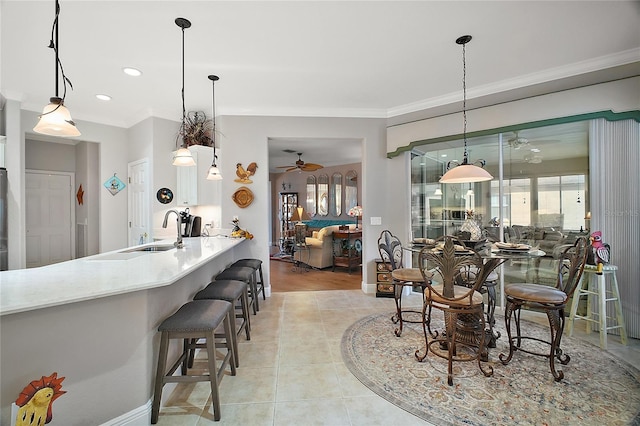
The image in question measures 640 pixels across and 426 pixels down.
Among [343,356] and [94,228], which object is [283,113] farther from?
[94,228]

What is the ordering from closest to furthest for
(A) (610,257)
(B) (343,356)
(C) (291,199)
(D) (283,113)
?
(B) (343,356) → (A) (610,257) → (D) (283,113) → (C) (291,199)

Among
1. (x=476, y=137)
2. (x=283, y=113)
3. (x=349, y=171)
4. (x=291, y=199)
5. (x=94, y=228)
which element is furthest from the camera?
(x=291, y=199)

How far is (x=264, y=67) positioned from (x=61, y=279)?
259cm

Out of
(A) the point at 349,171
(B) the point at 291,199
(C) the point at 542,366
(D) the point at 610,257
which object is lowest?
(C) the point at 542,366

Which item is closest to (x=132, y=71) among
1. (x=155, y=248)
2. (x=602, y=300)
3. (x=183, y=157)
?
(x=183, y=157)

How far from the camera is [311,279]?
17.9 ft

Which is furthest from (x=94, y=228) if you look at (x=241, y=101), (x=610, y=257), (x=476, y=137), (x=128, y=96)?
(x=610, y=257)

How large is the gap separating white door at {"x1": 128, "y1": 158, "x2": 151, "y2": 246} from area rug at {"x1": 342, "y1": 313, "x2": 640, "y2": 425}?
3646 millimetres

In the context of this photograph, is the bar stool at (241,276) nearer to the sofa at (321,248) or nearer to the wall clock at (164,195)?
the wall clock at (164,195)

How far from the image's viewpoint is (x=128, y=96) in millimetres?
3848

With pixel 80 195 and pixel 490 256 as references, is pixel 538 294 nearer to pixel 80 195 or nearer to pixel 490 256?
pixel 490 256

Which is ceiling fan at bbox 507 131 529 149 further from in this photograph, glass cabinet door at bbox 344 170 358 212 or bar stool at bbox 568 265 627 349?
glass cabinet door at bbox 344 170 358 212

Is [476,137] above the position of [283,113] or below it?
below

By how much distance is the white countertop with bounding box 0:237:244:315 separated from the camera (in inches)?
50.8
